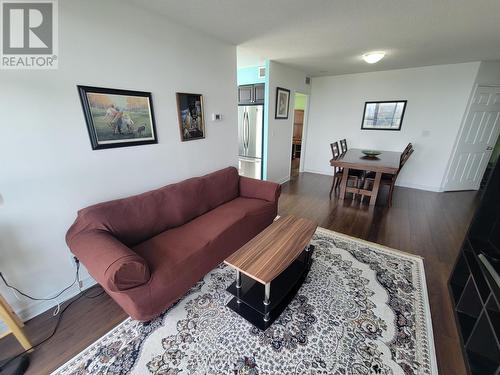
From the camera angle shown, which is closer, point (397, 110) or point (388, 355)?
point (388, 355)

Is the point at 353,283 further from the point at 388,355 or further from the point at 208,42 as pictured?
the point at 208,42

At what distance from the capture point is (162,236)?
1993mm

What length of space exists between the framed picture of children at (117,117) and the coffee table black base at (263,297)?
172cm

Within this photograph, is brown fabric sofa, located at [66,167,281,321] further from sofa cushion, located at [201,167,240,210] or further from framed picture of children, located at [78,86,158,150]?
framed picture of children, located at [78,86,158,150]

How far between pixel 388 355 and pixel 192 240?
168cm

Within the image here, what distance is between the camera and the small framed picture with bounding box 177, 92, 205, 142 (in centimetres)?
246

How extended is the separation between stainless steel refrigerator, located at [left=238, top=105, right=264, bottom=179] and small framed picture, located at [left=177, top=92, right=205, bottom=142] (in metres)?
1.72

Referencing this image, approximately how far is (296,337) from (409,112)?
5.05 m

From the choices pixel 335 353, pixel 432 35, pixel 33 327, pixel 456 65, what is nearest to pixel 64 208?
pixel 33 327

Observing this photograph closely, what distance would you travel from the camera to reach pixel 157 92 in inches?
86.7

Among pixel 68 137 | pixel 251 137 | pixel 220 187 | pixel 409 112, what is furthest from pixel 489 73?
pixel 68 137

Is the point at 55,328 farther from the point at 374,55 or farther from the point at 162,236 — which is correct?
the point at 374,55

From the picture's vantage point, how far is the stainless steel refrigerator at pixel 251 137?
424 centimetres

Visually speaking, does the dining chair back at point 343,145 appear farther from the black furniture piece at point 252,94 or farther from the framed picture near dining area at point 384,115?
the black furniture piece at point 252,94
